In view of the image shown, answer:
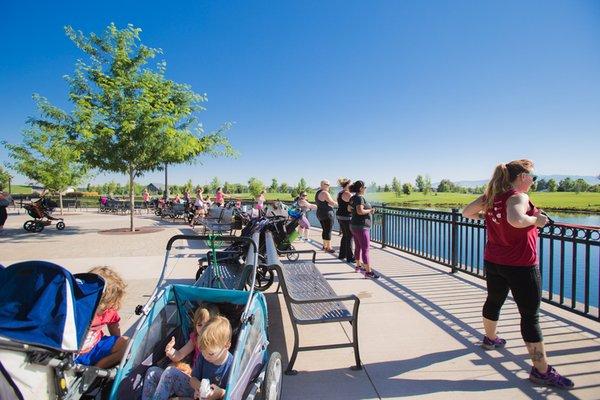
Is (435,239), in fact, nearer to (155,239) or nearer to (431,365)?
(431,365)

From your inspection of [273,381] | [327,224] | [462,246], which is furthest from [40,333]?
[327,224]

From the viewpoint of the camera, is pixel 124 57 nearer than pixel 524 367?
No

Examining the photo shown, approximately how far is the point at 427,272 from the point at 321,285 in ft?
10.8

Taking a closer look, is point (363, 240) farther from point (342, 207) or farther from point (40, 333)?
point (40, 333)

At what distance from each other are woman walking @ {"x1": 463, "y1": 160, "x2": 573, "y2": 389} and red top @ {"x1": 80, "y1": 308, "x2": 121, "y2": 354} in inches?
129

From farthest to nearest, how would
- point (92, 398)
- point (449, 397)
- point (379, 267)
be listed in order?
point (379, 267) < point (449, 397) < point (92, 398)

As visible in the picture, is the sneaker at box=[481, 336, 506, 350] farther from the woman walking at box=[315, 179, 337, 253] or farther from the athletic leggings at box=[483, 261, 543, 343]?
the woman walking at box=[315, 179, 337, 253]

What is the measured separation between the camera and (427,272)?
21.6ft

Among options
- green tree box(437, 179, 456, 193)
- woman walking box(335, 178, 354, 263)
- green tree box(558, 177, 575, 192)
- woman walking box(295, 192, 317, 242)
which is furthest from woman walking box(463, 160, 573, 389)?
green tree box(437, 179, 456, 193)

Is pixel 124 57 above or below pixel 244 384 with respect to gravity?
above

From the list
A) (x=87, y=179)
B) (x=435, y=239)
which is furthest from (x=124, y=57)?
(x=87, y=179)

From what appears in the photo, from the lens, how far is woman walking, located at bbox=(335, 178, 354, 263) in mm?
7695

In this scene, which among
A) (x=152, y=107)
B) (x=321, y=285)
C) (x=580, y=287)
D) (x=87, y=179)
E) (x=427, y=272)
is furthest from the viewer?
(x=87, y=179)

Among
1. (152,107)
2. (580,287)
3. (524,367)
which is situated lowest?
(580,287)
